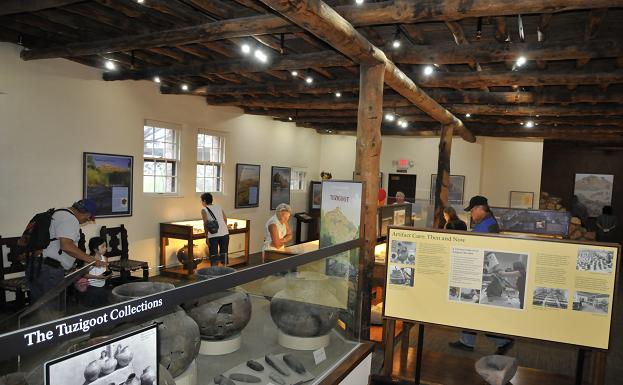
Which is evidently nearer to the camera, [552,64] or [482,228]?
[482,228]

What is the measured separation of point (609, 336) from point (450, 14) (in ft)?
9.33

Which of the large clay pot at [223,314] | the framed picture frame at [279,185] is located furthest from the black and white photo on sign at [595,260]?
the framed picture frame at [279,185]

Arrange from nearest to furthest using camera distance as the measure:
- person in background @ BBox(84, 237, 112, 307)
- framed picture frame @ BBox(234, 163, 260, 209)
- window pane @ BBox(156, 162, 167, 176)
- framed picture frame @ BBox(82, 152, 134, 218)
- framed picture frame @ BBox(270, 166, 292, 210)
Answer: person in background @ BBox(84, 237, 112, 307) → framed picture frame @ BBox(82, 152, 134, 218) → window pane @ BBox(156, 162, 167, 176) → framed picture frame @ BBox(234, 163, 260, 209) → framed picture frame @ BBox(270, 166, 292, 210)

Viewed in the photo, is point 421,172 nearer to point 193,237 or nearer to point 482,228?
point 193,237

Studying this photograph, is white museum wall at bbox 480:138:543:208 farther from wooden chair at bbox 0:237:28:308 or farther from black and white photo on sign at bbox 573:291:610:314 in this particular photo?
wooden chair at bbox 0:237:28:308

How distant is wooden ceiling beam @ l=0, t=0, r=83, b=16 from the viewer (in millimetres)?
4539

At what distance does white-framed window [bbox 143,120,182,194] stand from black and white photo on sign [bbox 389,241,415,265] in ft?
20.8

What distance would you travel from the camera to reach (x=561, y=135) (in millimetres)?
11711

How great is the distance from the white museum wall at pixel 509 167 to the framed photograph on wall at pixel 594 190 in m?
3.81

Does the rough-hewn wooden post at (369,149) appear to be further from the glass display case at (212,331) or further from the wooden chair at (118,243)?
the wooden chair at (118,243)

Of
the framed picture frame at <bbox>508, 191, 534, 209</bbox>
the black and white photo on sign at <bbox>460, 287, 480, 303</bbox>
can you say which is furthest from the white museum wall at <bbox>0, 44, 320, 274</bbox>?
the framed picture frame at <bbox>508, 191, 534, 209</bbox>

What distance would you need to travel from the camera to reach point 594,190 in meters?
16.7

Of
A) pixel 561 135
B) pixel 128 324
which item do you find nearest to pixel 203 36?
pixel 128 324

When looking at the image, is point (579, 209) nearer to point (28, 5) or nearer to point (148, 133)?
point (148, 133)
